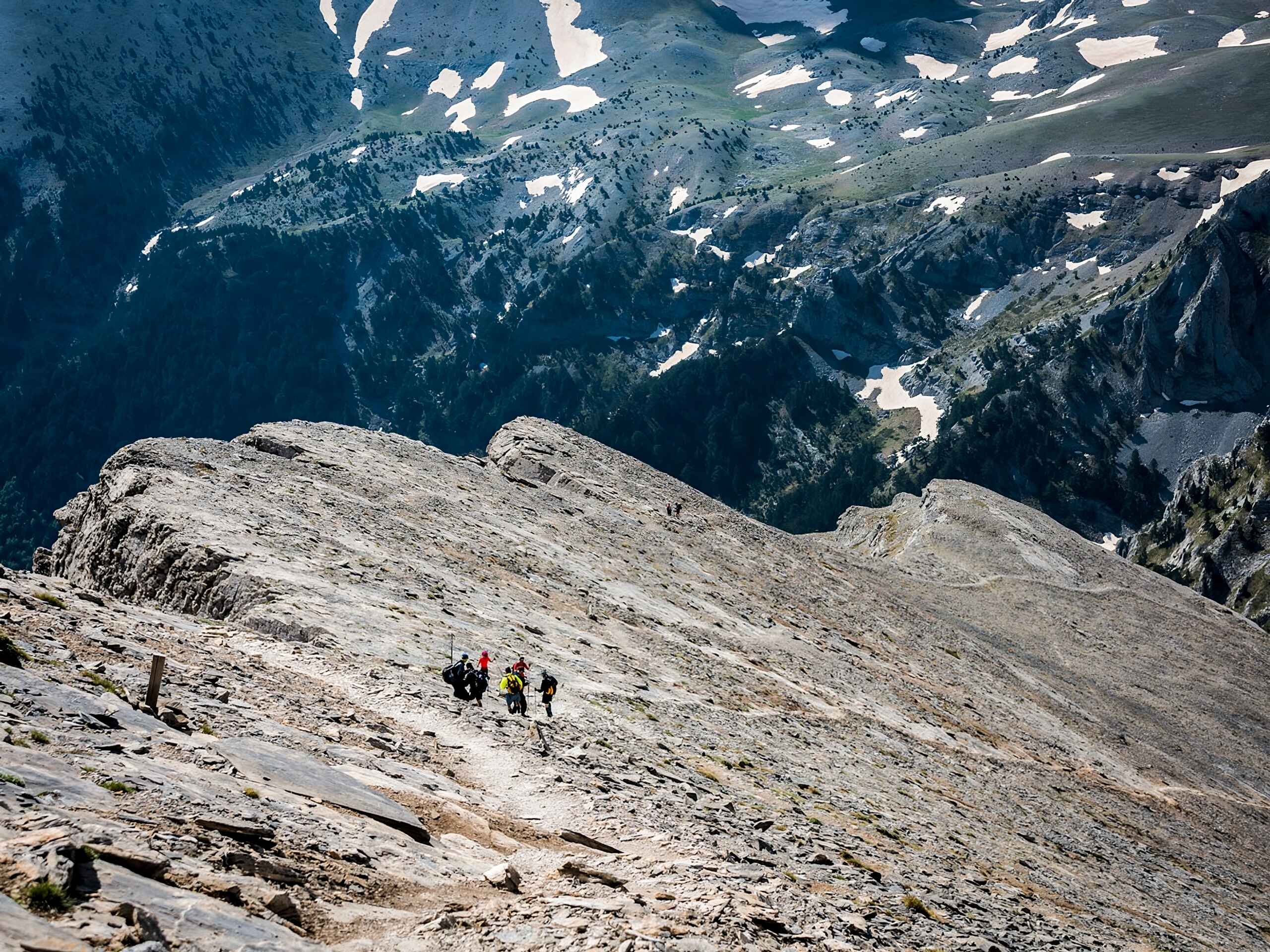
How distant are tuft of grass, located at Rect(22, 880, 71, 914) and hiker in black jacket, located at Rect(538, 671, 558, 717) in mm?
16494

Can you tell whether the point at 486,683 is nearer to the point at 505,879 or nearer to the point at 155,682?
the point at 155,682

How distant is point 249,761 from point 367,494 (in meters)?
29.2

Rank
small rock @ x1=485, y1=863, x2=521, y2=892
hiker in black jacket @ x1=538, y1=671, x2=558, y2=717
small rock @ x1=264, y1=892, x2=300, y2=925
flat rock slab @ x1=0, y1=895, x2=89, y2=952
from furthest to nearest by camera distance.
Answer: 1. hiker in black jacket @ x1=538, y1=671, x2=558, y2=717
2. small rock @ x1=485, y1=863, x2=521, y2=892
3. small rock @ x1=264, y1=892, x2=300, y2=925
4. flat rock slab @ x1=0, y1=895, x2=89, y2=952

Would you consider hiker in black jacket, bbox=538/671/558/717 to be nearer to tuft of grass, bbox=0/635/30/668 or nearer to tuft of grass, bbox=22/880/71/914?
tuft of grass, bbox=0/635/30/668

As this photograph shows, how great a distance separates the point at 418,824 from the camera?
731 inches

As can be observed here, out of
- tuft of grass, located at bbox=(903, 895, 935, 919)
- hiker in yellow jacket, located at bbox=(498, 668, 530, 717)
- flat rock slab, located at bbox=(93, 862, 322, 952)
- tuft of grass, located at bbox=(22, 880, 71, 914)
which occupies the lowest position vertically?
tuft of grass, located at bbox=(903, 895, 935, 919)

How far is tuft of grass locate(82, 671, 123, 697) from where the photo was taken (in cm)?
1978

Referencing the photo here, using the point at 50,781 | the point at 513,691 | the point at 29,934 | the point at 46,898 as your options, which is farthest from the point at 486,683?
the point at 29,934

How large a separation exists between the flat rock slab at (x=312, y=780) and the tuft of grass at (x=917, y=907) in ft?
32.2

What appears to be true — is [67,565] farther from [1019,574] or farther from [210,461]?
[1019,574]

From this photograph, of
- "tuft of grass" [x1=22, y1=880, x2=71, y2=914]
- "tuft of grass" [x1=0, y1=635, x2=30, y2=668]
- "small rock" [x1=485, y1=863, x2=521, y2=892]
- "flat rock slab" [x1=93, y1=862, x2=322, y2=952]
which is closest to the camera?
"tuft of grass" [x1=22, y1=880, x2=71, y2=914]

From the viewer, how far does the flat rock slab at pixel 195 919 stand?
12242mm

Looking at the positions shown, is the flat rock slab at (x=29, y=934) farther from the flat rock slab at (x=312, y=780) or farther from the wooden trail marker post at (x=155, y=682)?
the wooden trail marker post at (x=155, y=682)

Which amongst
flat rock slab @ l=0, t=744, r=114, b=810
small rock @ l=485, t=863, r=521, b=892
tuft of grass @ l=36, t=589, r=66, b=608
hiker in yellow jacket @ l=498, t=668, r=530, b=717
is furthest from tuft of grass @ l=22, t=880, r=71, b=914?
hiker in yellow jacket @ l=498, t=668, r=530, b=717
